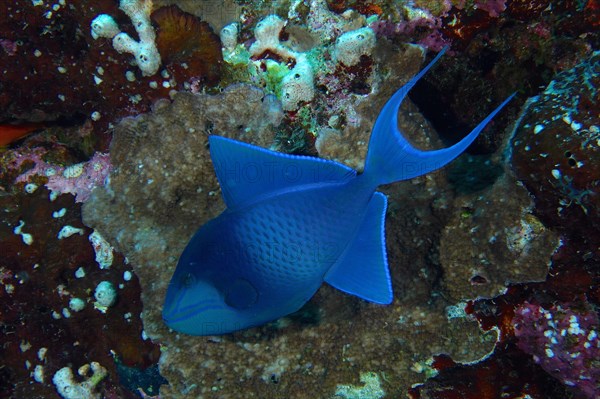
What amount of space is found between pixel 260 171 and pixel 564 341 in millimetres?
2191

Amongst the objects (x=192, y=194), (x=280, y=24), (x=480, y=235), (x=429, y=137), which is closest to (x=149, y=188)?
(x=192, y=194)

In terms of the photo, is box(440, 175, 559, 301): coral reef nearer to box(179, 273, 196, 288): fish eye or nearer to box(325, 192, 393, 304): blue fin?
box(325, 192, 393, 304): blue fin

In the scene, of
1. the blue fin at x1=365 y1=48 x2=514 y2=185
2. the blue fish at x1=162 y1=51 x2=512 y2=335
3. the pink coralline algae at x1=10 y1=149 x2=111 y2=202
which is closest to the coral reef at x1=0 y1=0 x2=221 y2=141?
the pink coralline algae at x1=10 y1=149 x2=111 y2=202

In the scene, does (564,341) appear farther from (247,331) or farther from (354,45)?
(354,45)

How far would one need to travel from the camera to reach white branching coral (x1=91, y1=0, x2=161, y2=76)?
2809mm

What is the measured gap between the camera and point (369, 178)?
5.84ft

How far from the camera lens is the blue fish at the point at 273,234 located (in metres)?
1.74

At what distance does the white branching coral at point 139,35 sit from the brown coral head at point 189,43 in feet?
0.21

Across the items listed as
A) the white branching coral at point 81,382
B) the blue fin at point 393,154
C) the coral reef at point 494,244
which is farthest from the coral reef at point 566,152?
the white branching coral at point 81,382

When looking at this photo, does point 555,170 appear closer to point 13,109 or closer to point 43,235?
point 43,235

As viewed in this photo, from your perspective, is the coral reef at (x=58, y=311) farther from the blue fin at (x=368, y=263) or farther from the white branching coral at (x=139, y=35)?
the blue fin at (x=368, y=263)

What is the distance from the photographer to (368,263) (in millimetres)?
1951

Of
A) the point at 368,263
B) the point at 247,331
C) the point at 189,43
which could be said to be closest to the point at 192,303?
the point at 368,263

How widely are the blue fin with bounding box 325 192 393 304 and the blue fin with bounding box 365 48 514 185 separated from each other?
0.76 feet
